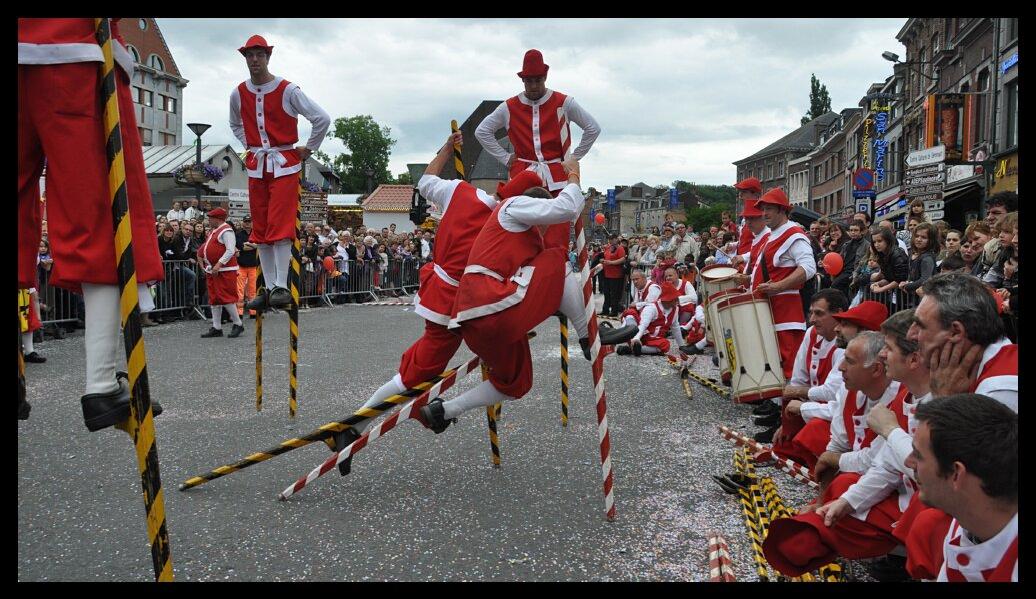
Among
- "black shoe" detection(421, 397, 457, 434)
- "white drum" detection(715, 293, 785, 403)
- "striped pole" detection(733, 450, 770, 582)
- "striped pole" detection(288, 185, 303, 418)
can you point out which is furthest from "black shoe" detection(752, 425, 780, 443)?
"striped pole" detection(288, 185, 303, 418)

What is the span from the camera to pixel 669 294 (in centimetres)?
1147

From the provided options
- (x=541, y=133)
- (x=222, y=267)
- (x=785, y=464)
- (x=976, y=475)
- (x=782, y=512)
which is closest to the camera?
(x=976, y=475)

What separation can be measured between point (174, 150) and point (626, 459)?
48.1 metres

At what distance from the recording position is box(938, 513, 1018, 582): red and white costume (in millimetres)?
2154

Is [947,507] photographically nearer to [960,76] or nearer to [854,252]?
[854,252]

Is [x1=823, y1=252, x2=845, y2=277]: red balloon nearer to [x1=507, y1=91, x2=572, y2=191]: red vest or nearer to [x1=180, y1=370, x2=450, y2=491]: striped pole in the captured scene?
[x1=507, y1=91, x2=572, y2=191]: red vest

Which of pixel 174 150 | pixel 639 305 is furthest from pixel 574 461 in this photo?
pixel 174 150

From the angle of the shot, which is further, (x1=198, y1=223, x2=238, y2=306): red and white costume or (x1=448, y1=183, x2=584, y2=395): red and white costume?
(x1=198, y1=223, x2=238, y2=306): red and white costume

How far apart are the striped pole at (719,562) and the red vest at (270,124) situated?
4452 mm

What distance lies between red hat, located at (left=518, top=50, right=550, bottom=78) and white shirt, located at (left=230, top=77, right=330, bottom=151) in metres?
1.75

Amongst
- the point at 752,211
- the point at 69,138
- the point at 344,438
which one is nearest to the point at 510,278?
the point at 344,438

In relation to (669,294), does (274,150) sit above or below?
above

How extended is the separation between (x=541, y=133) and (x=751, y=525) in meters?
4.05

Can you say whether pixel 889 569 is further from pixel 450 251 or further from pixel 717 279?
pixel 717 279
